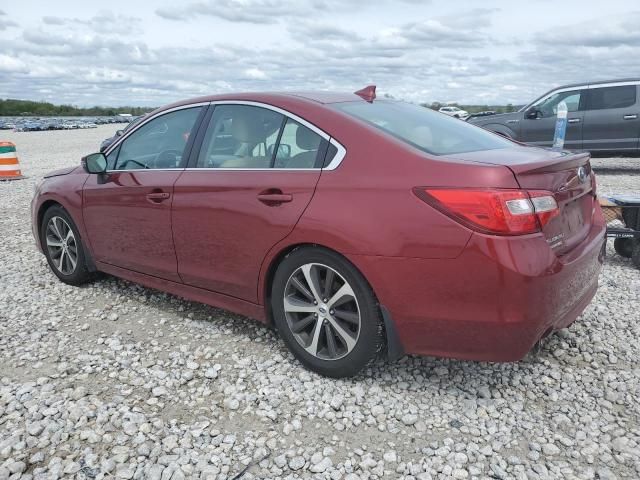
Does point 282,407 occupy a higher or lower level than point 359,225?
lower

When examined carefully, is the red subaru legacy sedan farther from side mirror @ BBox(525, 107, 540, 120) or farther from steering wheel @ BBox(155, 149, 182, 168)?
→ side mirror @ BBox(525, 107, 540, 120)

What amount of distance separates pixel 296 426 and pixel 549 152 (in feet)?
6.93

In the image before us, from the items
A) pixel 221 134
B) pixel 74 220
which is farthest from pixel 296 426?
pixel 74 220

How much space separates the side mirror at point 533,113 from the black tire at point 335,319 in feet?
36.2

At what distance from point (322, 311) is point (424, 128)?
1259 millimetres

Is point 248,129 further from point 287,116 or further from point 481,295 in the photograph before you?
point 481,295

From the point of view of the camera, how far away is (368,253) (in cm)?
293

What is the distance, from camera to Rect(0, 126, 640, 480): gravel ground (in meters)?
2.65

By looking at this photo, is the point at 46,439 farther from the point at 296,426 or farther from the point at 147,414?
the point at 296,426

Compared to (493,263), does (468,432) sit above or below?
below

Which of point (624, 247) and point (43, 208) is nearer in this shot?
point (43, 208)

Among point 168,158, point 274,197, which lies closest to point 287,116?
point 274,197

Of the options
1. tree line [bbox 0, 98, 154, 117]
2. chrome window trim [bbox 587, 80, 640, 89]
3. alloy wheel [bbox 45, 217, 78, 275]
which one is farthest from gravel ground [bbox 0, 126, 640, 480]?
tree line [bbox 0, 98, 154, 117]

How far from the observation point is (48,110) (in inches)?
5059
